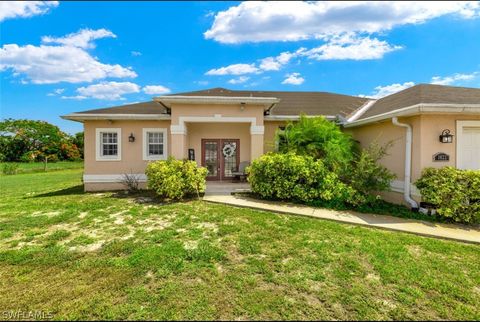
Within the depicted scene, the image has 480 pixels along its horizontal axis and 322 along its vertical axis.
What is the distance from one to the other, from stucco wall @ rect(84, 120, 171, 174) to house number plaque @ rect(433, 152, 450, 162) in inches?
407

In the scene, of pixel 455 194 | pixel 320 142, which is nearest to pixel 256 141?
pixel 320 142

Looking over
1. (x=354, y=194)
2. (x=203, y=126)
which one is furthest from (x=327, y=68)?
(x=354, y=194)

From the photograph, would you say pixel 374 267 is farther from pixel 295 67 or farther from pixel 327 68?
pixel 295 67

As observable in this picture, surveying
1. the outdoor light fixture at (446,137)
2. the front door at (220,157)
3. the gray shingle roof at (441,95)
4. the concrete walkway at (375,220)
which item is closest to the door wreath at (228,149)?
the front door at (220,157)

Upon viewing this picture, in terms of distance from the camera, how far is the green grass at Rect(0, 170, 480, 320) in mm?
3053

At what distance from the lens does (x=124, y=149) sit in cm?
1109

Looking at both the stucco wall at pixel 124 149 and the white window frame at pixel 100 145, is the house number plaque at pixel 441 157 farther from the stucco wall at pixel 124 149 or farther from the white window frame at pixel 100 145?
the white window frame at pixel 100 145

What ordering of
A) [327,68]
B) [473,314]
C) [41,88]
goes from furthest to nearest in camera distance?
[41,88], [327,68], [473,314]

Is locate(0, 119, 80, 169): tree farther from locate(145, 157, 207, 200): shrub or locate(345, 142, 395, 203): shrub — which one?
locate(345, 142, 395, 203): shrub

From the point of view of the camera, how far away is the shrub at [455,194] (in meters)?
6.15

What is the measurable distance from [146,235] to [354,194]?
625 cm

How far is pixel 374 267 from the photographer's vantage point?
400 cm

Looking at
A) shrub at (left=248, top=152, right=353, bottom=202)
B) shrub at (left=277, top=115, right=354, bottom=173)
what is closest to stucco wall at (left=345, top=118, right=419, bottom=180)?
shrub at (left=277, top=115, right=354, bottom=173)

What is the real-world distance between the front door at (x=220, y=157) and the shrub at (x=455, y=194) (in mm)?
8032
